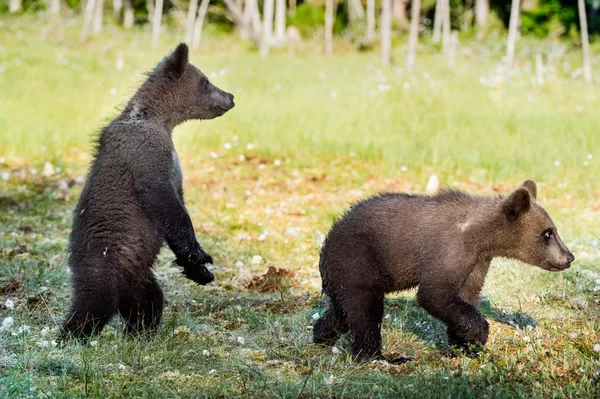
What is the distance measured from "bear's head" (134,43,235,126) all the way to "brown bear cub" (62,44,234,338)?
0.16 m

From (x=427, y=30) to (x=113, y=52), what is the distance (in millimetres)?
19548

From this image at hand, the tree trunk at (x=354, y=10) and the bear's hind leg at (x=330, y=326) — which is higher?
the bear's hind leg at (x=330, y=326)

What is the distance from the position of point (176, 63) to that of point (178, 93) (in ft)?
0.77

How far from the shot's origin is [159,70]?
7188 mm

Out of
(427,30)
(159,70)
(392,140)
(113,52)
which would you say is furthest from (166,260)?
(427,30)

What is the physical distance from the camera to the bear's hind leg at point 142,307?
21.7 ft

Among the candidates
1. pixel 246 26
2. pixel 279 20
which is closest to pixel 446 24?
pixel 246 26

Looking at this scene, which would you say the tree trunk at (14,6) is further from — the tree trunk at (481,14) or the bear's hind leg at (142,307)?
the bear's hind leg at (142,307)

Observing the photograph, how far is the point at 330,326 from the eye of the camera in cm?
635

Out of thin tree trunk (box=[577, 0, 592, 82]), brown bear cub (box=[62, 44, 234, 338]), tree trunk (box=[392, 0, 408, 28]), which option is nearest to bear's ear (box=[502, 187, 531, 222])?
A: brown bear cub (box=[62, 44, 234, 338])

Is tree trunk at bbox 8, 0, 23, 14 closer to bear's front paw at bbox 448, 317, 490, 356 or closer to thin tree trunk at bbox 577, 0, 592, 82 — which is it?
thin tree trunk at bbox 577, 0, 592, 82

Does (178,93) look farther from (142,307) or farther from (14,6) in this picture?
(14,6)

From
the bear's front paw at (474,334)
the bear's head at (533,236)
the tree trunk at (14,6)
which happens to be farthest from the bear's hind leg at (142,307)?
the tree trunk at (14,6)

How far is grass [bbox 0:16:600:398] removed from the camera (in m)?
5.57
